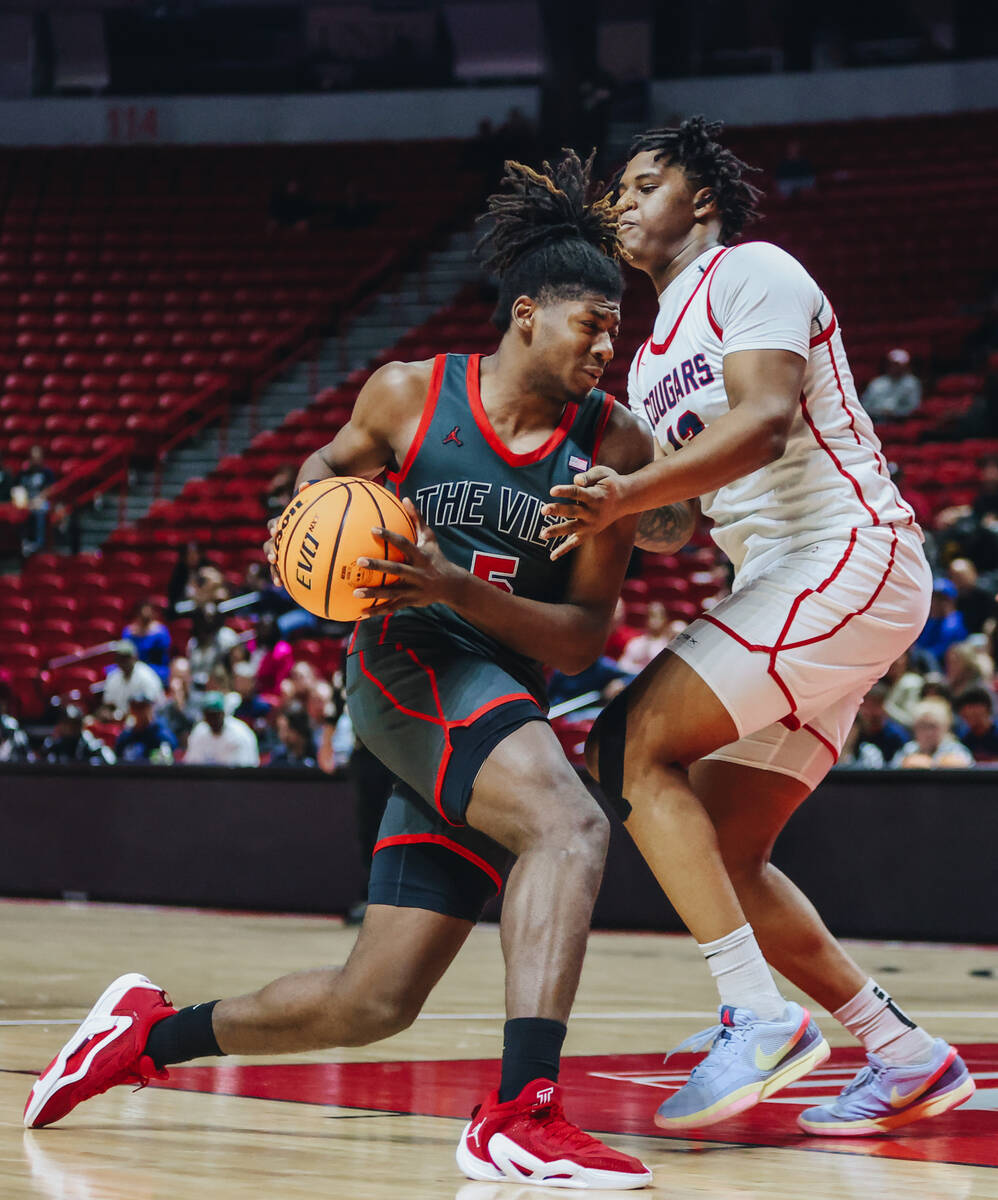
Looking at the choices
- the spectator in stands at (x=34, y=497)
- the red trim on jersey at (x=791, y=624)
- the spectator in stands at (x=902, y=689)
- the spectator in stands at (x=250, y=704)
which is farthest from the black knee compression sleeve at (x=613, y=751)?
the spectator in stands at (x=34, y=497)

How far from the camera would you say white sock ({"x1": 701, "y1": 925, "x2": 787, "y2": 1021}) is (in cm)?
356

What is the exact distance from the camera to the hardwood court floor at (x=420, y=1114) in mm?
→ 3086

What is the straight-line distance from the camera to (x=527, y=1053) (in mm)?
3078

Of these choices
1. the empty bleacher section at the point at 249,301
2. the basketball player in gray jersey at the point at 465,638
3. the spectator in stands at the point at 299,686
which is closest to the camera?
the basketball player in gray jersey at the point at 465,638

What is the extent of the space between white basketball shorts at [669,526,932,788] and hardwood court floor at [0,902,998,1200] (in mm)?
839

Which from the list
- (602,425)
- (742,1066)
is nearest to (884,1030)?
(742,1066)

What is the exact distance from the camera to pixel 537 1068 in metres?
3.09

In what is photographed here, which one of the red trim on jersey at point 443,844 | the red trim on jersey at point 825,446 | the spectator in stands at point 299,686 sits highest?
the red trim on jersey at point 825,446

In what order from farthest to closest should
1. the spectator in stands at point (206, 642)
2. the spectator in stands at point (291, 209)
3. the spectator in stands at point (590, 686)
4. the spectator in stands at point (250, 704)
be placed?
the spectator in stands at point (291, 209) → the spectator in stands at point (206, 642) → the spectator in stands at point (250, 704) → the spectator in stands at point (590, 686)

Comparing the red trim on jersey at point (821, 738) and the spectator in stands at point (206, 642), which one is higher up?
the red trim on jersey at point (821, 738)

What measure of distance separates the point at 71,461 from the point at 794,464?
15606mm

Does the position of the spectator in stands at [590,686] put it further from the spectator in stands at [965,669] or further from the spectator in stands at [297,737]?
the spectator in stands at [965,669]

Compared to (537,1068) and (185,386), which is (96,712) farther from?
(537,1068)

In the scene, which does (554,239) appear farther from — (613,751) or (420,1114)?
(420,1114)
